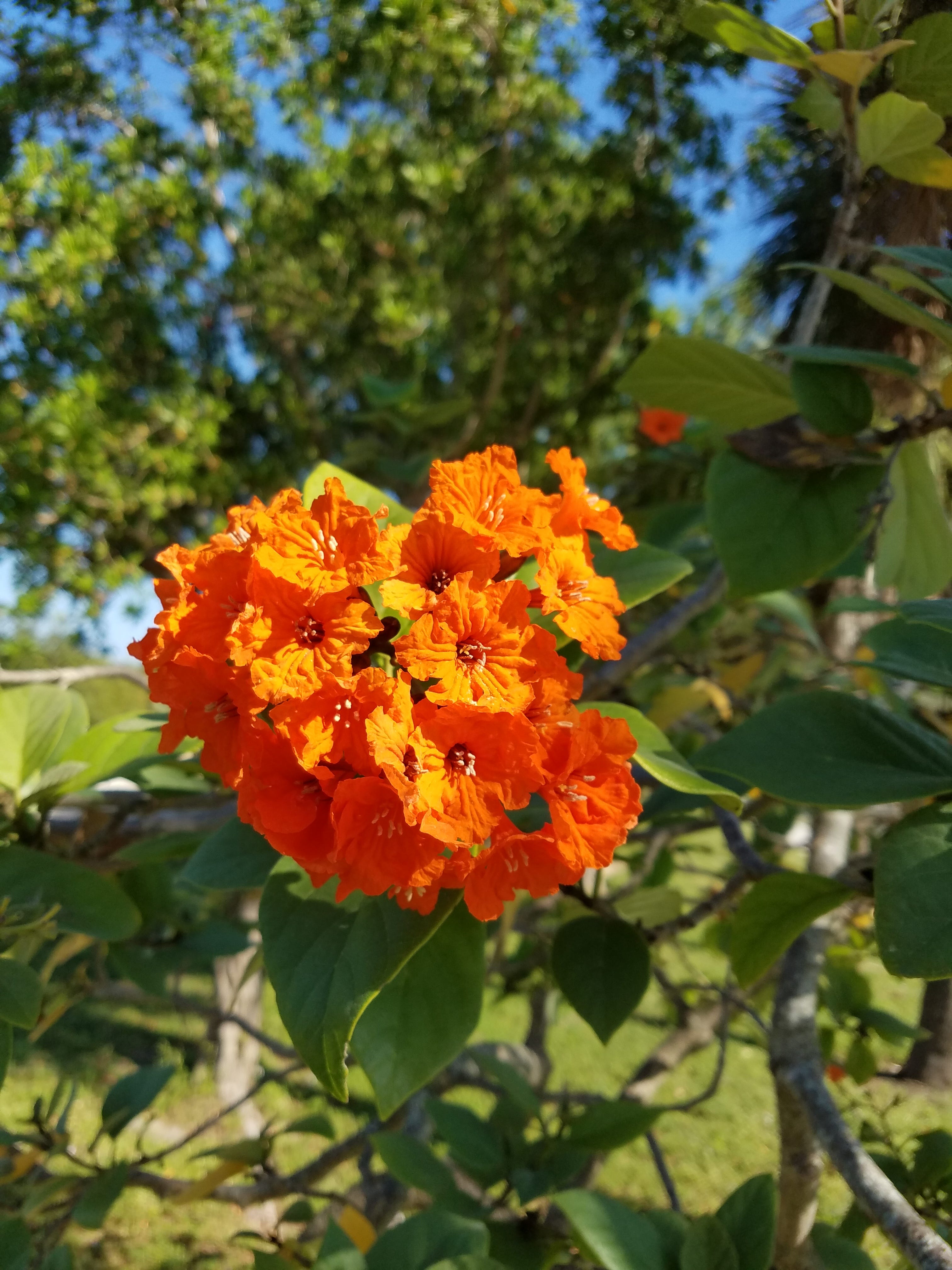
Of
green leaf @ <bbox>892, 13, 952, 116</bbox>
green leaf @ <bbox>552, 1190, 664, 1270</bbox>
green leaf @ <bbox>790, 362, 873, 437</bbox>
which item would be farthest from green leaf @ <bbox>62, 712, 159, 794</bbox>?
green leaf @ <bbox>892, 13, 952, 116</bbox>

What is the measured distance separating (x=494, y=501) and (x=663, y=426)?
191 cm

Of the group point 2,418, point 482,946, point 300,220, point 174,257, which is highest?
point 300,220

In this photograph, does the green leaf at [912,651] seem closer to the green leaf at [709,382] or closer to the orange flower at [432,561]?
the green leaf at [709,382]

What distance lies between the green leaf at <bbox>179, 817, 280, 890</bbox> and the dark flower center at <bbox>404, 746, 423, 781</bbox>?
0.25 metres

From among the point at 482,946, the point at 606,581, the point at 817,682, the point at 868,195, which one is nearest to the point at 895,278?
the point at 606,581

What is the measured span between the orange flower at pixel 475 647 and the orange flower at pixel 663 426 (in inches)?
76.7

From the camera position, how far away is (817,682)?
2.12m

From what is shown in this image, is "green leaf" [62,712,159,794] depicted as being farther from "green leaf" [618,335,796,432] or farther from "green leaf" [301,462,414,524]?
"green leaf" [618,335,796,432]

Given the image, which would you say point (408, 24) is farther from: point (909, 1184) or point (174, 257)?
point (909, 1184)

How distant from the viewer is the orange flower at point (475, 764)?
25.1 inches

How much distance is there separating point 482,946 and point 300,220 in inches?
156

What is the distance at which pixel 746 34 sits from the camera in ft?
3.36

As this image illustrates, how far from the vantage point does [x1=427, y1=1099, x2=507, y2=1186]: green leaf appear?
1143 millimetres

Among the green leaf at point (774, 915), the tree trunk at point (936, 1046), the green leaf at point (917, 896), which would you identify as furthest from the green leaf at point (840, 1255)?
the tree trunk at point (936, 1046)
